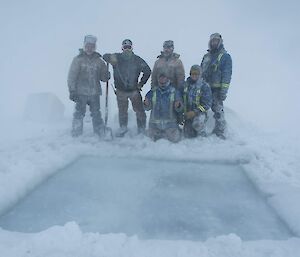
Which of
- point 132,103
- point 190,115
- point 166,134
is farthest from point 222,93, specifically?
point 132,103

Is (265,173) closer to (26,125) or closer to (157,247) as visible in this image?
(157,247)

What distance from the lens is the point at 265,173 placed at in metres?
5.99

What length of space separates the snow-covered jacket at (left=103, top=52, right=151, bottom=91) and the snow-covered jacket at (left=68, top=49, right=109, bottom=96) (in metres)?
0.23

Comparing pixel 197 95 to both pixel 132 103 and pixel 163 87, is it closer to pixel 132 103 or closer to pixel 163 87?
pixel 163 87

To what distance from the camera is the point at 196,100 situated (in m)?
7.91

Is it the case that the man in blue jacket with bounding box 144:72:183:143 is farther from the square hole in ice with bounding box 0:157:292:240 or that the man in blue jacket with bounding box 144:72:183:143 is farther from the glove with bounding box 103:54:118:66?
the square hole in ice with bounding box 0:157:292:240

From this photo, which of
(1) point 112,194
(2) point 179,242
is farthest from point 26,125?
(2) point 179,242

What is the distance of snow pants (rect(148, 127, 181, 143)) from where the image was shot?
7773 millimetres

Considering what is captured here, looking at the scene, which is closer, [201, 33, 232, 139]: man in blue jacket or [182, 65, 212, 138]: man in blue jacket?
[182, 65, 212, 138]: man in blue jacket

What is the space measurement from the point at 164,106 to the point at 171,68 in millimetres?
943

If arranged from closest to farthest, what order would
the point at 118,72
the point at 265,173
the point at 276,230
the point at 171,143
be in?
the point at 276,230 → the point at 265,173 → the point at 171,143 → the point at 118,72

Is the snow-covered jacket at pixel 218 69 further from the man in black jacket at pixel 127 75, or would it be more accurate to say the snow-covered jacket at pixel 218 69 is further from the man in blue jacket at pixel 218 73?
the man in black jacket at pixel 127 75

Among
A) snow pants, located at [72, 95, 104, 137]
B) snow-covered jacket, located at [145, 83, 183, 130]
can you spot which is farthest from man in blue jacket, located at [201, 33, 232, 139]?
snow pants, located at [72, 95, 104, 137]

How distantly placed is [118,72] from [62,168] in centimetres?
277
